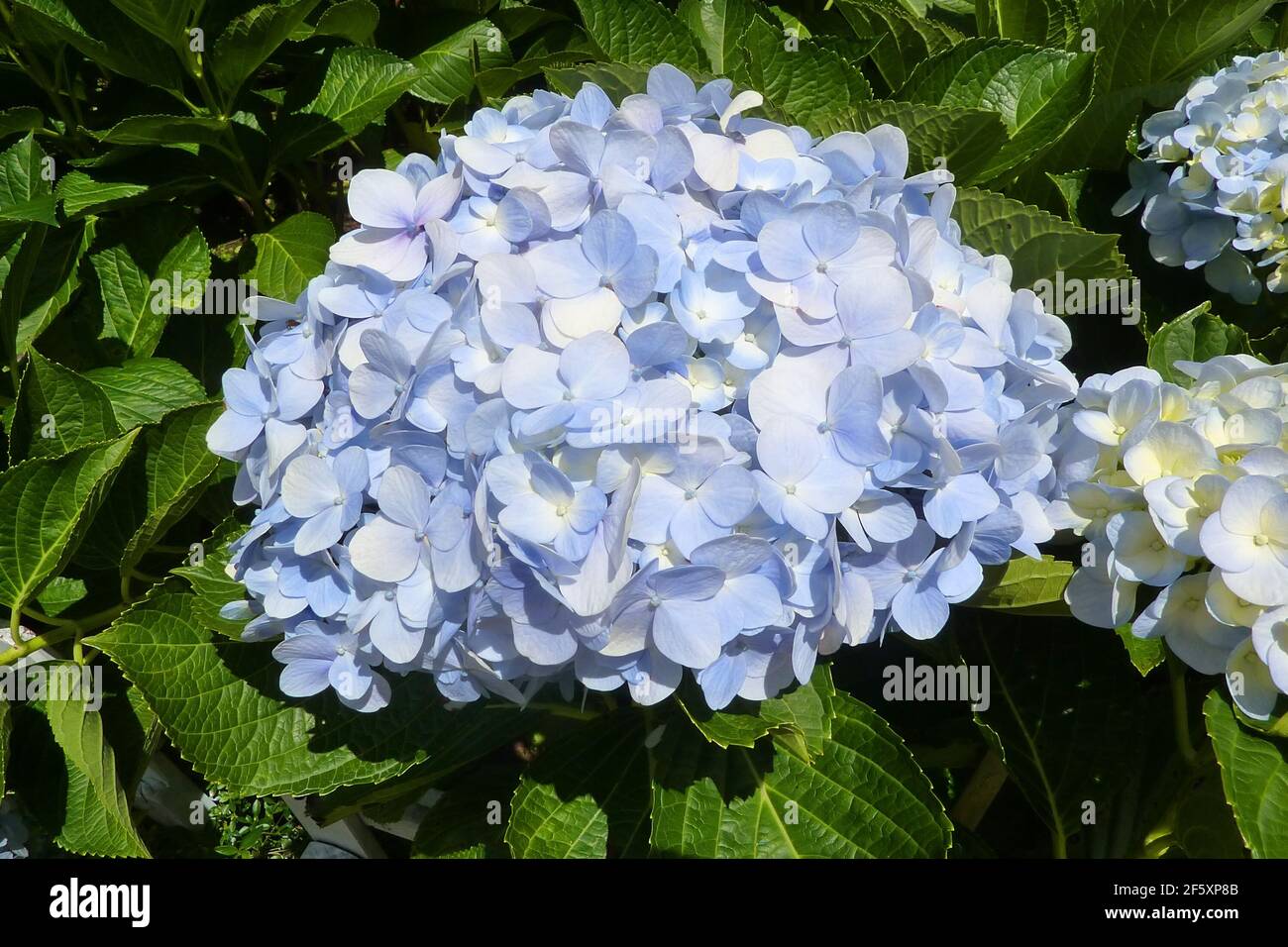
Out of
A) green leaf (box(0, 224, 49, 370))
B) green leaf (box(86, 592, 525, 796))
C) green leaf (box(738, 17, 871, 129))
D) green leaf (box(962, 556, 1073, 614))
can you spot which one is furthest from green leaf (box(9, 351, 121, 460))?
green leaf (box(962, 556, 1073, 614))

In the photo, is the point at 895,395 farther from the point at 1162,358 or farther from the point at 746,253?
the point at 1162,358

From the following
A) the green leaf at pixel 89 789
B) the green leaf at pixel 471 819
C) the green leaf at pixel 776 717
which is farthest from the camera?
the green leaf at pixel 471 819

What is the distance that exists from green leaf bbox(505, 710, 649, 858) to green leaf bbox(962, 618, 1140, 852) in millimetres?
546

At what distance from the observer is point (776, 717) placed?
1.21 m

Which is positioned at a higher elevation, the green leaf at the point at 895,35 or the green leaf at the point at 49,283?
the green leaf at the point at 895,35

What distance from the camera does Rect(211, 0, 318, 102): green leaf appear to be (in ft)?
5.06

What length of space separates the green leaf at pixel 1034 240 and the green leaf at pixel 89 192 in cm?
133

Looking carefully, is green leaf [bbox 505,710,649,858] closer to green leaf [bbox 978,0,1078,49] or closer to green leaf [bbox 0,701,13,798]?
green leaf [bbox 0,701,13,798]

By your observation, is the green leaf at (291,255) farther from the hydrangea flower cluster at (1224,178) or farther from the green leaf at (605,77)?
the hydrangea flower cluster at (1224,178)

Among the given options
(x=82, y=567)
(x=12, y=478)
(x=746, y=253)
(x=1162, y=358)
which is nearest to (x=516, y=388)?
(x=746, y=253)

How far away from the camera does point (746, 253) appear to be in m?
1.05

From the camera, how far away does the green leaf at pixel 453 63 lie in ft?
6.13

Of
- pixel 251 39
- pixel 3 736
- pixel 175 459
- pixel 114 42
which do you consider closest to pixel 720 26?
pixel 251 39

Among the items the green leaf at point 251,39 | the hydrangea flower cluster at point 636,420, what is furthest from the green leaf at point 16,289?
the hydrangea flower cluster at point 636,420
